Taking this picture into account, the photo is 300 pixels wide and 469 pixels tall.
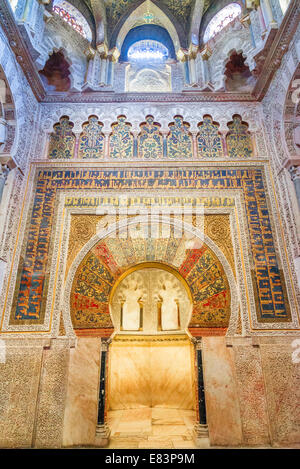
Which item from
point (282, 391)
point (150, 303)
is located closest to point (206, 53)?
point (150, 303)

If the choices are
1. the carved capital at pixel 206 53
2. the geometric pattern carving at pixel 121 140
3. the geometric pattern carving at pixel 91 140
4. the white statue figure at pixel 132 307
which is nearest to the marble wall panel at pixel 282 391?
the white statue figure at pixel 132 307

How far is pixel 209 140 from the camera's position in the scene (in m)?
5.22

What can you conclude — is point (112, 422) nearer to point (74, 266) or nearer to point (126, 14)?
point (74, 266)

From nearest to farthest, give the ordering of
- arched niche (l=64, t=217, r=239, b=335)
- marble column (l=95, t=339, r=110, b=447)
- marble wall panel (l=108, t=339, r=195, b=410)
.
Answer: marble column (l=95, t=339, r=110, b=447) < arched niche (l=64, t=217, r=239, b=335) < marble wall panel (l=108, t=339, r=195, b=410)

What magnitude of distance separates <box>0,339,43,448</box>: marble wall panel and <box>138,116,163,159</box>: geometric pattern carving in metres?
3.55

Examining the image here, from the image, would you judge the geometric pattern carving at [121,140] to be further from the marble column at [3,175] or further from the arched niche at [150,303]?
the arched niche at [150,303]

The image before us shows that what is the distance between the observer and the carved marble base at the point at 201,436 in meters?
3.59

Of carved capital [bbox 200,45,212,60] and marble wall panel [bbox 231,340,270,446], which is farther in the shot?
carved capital [bbox 200,45,212,60]

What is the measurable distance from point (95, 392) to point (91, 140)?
411 centimetres

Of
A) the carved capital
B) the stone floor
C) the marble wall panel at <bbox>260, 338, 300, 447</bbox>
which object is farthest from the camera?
the carved capital

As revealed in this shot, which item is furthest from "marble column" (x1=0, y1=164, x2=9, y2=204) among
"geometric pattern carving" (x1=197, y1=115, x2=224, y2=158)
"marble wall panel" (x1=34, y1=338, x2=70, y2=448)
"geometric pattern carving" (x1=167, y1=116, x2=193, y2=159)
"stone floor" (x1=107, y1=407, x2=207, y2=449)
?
"stone floor" (x1=107, y1=407, x2=207, y2=449)

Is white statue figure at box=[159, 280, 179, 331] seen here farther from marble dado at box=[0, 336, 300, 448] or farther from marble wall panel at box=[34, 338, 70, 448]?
marble wall panel at box=[34, 338, 70, 448]

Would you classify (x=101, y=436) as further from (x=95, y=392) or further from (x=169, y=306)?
(x=169, y=306)

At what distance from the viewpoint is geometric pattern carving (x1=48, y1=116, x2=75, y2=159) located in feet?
16.9
